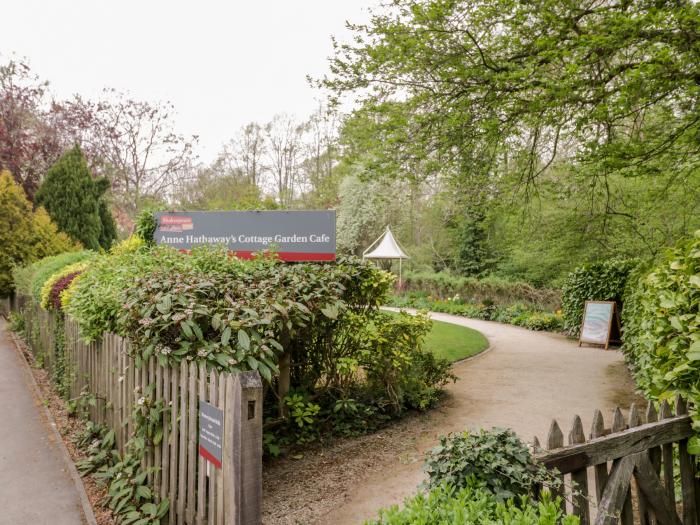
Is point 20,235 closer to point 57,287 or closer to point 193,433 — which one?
point 57,287

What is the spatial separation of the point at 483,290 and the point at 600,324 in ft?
25.4

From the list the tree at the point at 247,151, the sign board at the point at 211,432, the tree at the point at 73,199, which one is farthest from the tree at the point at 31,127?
the sign board at the point at 211,432

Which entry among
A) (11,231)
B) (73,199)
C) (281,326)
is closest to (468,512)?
(281,326)

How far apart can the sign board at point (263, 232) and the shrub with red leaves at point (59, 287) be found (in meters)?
1.94

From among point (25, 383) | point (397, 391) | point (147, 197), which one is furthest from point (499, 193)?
point (147, 197)

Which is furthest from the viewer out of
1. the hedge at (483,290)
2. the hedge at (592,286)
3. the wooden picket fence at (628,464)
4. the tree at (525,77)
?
the hedge at (483,290)

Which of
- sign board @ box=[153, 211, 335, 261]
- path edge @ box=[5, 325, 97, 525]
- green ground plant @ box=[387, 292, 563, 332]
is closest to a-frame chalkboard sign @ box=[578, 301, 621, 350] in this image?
green ground plant @ box=[387, 292, 563, 332]

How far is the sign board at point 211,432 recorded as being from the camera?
107 inches

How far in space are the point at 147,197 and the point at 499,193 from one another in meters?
21.1

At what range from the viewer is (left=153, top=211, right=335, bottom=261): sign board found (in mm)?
5707

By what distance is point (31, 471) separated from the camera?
4.69 meters

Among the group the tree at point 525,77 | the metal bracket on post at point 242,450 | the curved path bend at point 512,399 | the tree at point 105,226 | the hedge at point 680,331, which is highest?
the tree at point 525,77

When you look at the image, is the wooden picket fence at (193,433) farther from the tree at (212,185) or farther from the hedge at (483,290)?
the tree at (212,185)

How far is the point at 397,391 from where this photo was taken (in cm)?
572
